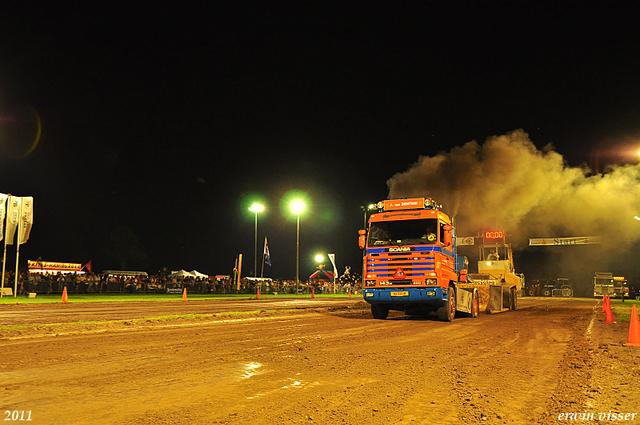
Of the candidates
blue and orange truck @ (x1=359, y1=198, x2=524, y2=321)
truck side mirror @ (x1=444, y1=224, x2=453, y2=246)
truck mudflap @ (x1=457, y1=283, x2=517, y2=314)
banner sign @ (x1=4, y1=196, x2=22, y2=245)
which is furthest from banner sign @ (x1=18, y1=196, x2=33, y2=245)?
truck mudflap @ (x1=457, y1=283, x2=517, y2=314)

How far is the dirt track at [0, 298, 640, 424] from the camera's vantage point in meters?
4.77

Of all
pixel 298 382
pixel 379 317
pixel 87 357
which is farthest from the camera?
pixel 379 317

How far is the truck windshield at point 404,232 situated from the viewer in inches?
632

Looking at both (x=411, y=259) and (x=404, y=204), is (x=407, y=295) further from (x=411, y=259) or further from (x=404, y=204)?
(x=404, y=204)

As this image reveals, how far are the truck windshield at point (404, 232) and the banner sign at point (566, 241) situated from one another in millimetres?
47984

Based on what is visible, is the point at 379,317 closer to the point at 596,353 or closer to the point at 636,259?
the point at 596,353

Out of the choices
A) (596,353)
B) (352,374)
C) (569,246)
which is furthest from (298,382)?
(569,246)

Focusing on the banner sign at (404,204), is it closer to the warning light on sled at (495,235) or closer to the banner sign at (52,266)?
the warning light on sled at (495,235)

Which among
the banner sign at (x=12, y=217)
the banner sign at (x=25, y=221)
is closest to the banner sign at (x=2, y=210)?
the banner sign at (x=12, y=217)

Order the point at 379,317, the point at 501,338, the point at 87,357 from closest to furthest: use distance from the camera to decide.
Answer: the point at 87,357
the point at 501,338
the point at 379,317

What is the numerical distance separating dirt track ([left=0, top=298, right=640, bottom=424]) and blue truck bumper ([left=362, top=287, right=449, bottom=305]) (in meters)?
3.71

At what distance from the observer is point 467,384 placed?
6230mm

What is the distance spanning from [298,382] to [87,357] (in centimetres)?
388

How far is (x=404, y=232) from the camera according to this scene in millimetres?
16375
